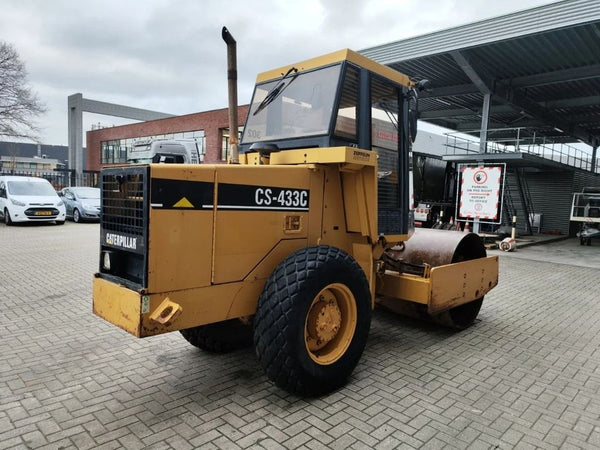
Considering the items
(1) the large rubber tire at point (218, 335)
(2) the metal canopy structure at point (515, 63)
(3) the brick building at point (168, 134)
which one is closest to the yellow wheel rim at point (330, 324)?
(1) the large rubber tire at point (218, 335)

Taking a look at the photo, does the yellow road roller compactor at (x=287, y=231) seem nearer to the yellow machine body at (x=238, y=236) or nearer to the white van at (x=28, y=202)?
the yellow machine body at (x=238, y=236)

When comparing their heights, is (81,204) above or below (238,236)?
below

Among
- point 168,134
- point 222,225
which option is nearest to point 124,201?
point 222,225

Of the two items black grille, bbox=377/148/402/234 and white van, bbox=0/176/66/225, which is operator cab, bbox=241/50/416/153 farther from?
white van, bbox=0/176/66/225

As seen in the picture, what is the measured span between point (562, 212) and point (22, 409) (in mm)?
22118

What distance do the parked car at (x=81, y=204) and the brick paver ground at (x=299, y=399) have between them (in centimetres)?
1336

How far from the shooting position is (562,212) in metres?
20.1

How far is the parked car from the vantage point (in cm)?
1834

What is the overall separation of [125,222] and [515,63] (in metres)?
14.7

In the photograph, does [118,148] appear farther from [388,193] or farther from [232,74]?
[388,193]

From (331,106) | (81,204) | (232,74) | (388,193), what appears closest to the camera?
(331,106)

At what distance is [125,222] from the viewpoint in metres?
3.15

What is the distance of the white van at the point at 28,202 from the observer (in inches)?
625

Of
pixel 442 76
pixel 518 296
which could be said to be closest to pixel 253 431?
pixel 518 296
